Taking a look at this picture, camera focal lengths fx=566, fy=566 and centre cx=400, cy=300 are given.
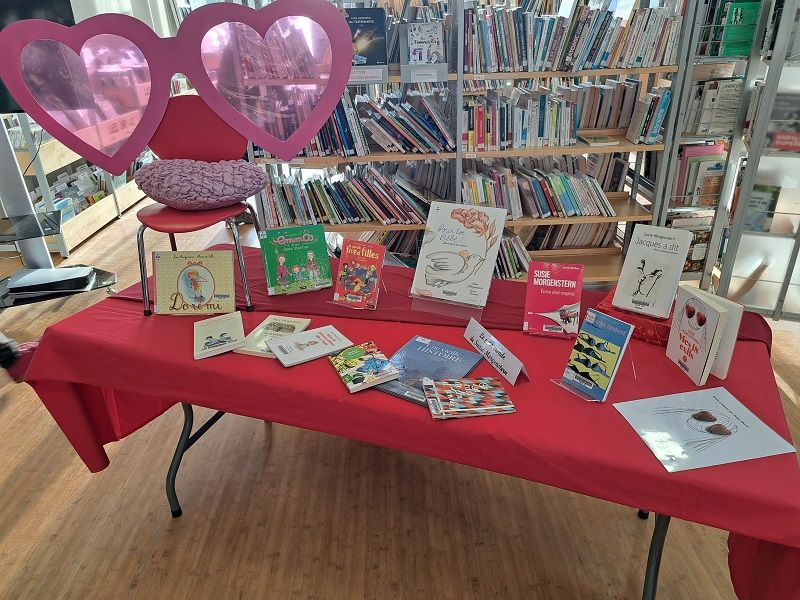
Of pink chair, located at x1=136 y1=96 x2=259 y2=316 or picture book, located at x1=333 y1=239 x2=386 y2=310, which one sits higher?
pink chair, located at x1=136 y1=96 x2=259 y2=316

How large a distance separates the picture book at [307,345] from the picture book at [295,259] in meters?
0.28

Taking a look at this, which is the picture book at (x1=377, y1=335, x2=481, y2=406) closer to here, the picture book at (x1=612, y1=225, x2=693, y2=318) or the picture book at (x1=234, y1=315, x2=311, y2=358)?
the picture book at (x1=234, y1=315, x2=311, y2=358)

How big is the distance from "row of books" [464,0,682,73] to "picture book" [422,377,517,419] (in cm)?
200

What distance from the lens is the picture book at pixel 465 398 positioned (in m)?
1.22

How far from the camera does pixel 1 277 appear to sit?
3609 mm

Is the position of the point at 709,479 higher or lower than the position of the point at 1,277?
higher

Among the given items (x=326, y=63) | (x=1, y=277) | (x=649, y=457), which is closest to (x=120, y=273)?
(x=1, y=277)

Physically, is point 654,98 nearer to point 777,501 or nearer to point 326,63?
point 326,63

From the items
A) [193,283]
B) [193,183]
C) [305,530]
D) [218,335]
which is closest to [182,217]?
[193,183]

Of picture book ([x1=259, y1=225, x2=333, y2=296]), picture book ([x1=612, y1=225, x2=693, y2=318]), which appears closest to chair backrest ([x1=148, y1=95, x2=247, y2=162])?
picture book ([x1=259, y1=225, x2=333, y2=296])

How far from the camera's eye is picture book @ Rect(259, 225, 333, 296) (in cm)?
178

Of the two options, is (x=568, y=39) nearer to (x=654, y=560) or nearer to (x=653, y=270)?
(x=653, y=270)

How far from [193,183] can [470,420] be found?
3.68 feet

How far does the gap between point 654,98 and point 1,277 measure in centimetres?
401
